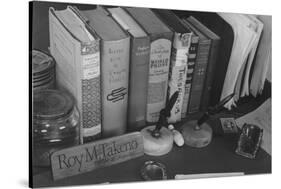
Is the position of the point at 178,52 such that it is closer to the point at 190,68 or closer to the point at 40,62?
the point at 190,68

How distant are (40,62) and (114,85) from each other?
0.20 m

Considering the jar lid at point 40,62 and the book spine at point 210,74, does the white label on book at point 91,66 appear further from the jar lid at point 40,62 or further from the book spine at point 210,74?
the book spine at point 210,74

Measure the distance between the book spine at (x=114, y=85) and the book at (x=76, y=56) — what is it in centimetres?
2

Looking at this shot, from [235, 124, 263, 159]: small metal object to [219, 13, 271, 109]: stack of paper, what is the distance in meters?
0.10

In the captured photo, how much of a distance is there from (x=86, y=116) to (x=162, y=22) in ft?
1.05

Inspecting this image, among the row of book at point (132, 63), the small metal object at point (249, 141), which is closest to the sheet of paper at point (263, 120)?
the small metal object at point (249, 141)

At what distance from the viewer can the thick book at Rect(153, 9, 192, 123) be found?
3.82 ft

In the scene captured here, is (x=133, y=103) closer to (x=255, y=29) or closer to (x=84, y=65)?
(x=84, y=65)

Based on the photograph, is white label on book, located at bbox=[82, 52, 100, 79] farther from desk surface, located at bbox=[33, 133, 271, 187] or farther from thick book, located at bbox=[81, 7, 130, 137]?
desk surface, located at bbox=[33, 133, 271, 187]

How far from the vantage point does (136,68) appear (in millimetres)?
1167

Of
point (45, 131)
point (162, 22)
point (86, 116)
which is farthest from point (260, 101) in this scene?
point (45, 131)

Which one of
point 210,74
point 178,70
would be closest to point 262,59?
point 210,74

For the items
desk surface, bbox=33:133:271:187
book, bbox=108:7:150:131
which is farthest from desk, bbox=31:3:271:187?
book, bbox=108:7:150:131

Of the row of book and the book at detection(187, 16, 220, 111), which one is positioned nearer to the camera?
the row of book
